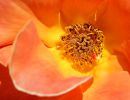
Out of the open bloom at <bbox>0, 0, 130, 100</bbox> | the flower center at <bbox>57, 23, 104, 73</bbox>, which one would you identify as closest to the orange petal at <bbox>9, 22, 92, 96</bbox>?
the open bloom at <bbox>0, 0, 130, 100</bbox>

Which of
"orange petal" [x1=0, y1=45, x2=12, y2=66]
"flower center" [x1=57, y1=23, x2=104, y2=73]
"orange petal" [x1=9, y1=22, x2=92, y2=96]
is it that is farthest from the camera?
"flower center" [x1=57, y1=23, x2=104, y2=73]

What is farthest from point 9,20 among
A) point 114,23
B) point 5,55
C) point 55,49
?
point 114,23

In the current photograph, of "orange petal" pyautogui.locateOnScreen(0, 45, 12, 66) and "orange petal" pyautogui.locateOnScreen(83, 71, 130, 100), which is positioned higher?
"orange petal" pyautogui.locateOnScreen(0, 45, 12, 66)

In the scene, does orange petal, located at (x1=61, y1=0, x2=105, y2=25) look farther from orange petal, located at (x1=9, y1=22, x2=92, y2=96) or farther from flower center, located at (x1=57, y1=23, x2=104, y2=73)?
orange petal, located at (x1=9, y1=22, x2=92, y2=96)

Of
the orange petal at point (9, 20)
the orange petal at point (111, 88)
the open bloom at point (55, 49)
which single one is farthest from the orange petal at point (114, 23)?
the orange petal at point (9, 20)

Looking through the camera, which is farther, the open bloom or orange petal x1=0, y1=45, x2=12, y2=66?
orange petal x1=0, y1=45, x2=12, y2=66

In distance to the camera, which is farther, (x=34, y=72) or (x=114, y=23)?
(x=114, y=23)

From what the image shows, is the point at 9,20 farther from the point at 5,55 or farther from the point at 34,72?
the point at 34,72

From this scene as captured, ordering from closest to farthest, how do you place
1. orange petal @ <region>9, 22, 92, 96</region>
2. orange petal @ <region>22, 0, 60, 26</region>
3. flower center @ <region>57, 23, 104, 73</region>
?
orange petal @ <region>9, 22, 92, 96</region>
orange petal @ <region>22, 0, 60, 26</region>
flower center @ <region>57, 23, 104, 73</region>
